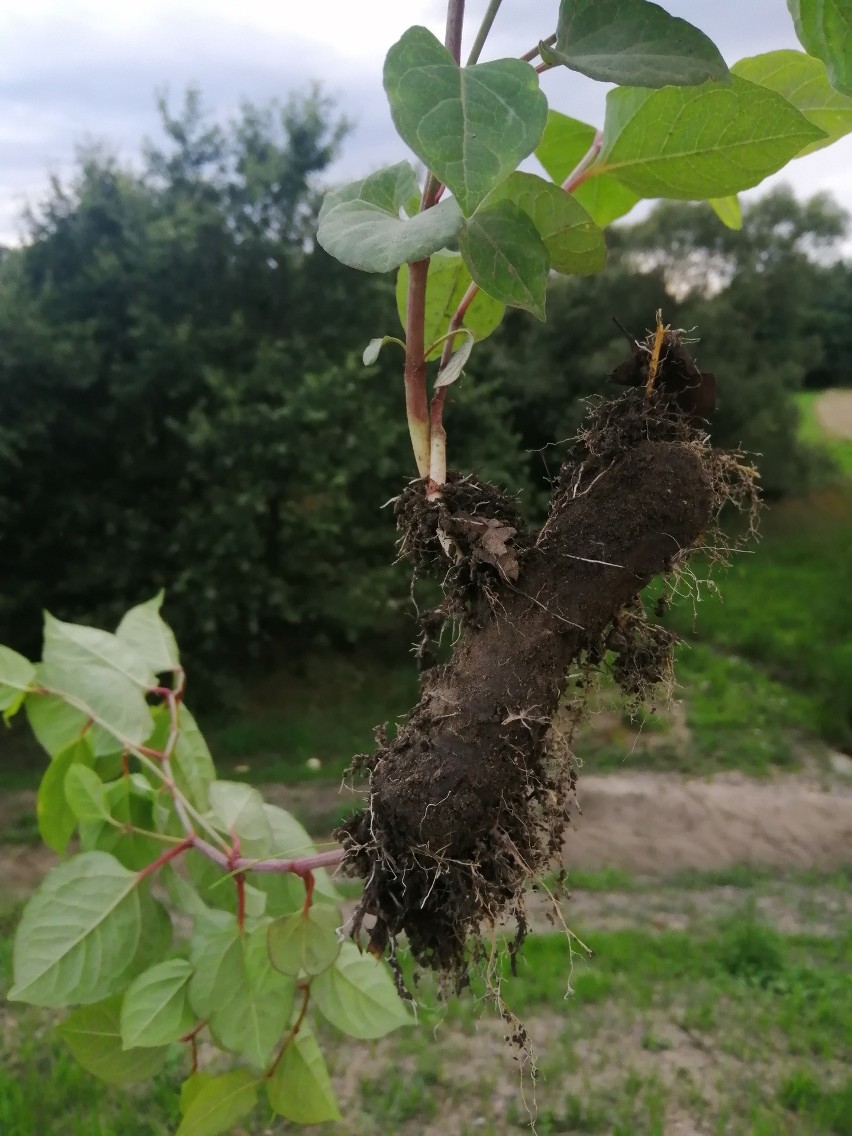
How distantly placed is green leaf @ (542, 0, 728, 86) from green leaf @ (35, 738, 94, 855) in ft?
1.58

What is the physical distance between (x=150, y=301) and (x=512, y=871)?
3.19 meters

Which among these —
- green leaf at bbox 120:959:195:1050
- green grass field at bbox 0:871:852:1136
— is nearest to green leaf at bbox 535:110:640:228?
green leaf at bbox 120:959:195:1050

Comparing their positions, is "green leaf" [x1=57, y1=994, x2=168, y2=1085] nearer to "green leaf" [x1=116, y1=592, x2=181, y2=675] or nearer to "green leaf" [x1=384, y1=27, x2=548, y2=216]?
"green leaf" [x1=116, y1=592, x2=181, y2=675]

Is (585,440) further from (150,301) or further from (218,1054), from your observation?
(150,301)

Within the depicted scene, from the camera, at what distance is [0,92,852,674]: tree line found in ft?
10.1

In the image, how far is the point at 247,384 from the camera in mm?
3195

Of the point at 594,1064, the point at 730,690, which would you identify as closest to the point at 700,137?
the point at 594,1064

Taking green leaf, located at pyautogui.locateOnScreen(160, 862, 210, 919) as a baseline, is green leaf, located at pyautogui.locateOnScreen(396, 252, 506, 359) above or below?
above

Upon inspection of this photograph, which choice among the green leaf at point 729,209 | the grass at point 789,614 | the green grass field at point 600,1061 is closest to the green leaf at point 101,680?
the green leaf at point 729,209

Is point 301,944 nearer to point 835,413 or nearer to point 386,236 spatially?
point 386,236

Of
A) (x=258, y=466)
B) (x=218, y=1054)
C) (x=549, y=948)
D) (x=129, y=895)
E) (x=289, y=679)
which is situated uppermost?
(x=129, y=895)

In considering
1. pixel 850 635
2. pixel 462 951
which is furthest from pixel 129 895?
pixel 850 635

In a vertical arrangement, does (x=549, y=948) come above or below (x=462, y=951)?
below

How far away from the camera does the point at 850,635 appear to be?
3.58 metres
